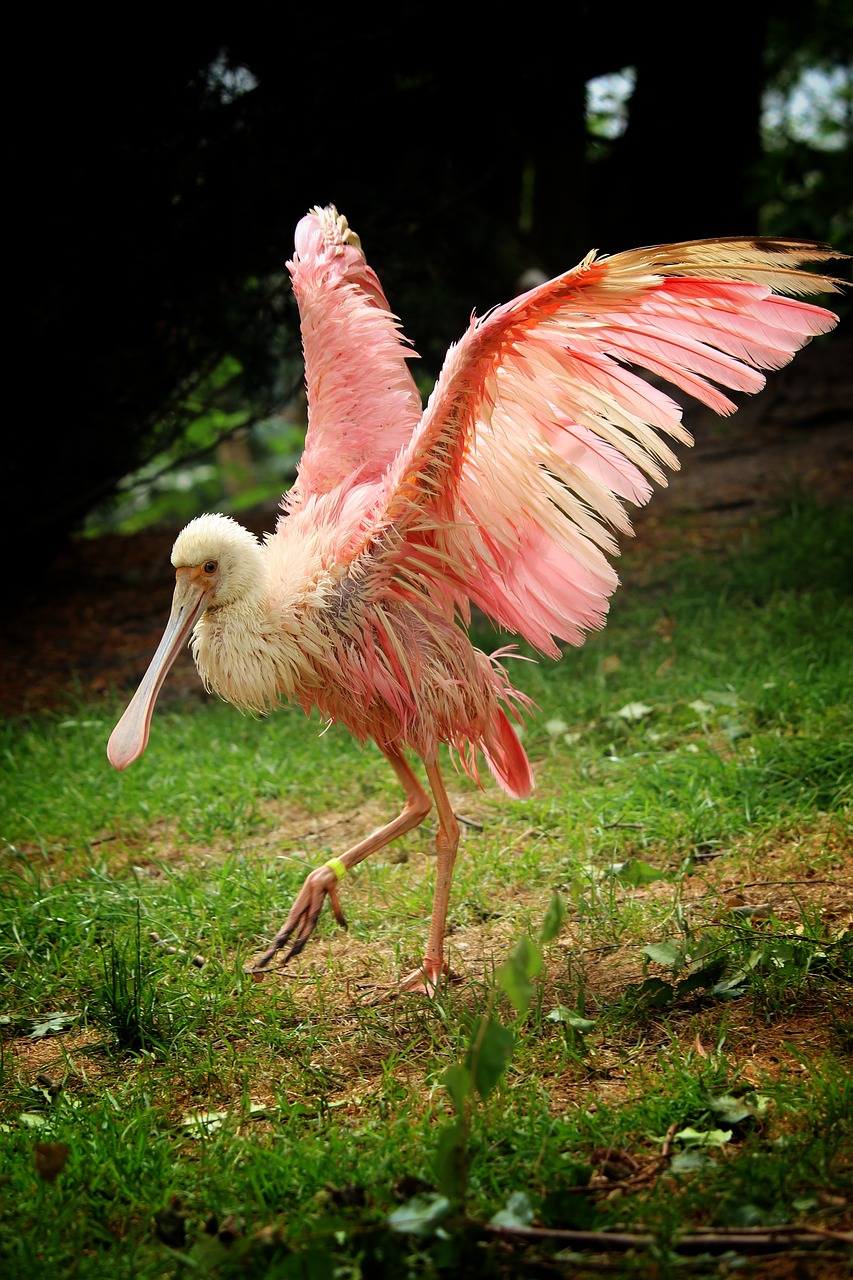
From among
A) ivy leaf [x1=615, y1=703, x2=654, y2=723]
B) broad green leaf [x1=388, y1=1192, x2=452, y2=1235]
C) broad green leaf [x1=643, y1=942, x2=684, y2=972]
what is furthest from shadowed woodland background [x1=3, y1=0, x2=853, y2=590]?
broad green leaf [x1=388, y1=1192, x2=452, y2=1235]

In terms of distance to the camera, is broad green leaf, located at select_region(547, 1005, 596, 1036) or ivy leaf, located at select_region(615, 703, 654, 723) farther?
ivy leaf, located at select_region(615, 703, 654, 723)

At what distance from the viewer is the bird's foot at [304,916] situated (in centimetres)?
318

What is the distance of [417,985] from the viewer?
3.14 meters

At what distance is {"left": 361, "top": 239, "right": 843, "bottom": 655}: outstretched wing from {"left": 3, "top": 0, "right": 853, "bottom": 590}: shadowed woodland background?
3.20 metres

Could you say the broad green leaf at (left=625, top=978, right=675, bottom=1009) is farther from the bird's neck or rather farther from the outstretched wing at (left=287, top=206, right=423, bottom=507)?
the outstretched wing at (left=287, top=206, right=423, bottom=507)

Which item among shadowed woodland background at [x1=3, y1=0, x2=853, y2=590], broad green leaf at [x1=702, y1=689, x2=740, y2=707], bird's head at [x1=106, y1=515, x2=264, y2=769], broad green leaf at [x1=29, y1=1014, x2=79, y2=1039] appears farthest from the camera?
shadowed woodland background at [x1=3, y1=0, x2=853, y2=590]

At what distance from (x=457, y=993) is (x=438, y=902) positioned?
258mm

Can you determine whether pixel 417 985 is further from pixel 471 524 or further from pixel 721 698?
pixel 721 698

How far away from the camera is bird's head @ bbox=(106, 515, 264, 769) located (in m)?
3.32

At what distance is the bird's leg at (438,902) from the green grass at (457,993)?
11 cm

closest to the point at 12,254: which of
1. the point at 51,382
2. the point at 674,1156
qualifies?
the point at 51,382

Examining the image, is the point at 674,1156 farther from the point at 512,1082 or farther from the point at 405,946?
the point at 405,946

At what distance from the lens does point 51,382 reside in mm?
6277

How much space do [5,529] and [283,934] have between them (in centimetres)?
414
